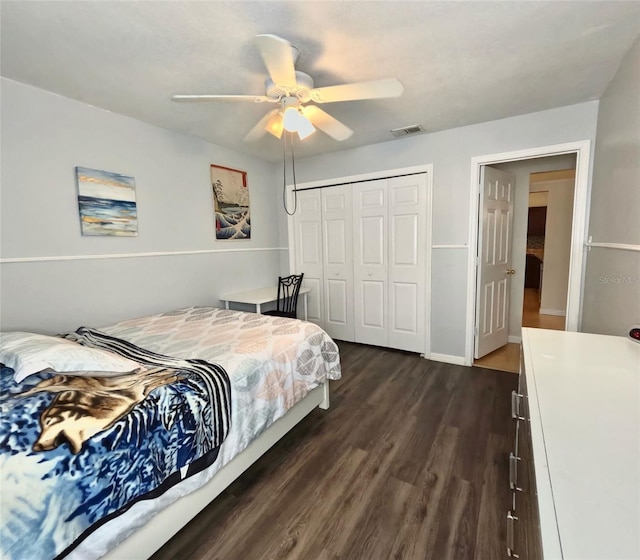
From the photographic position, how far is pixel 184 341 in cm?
196

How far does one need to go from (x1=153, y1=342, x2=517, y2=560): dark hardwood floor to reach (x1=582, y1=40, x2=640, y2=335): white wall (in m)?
1.02

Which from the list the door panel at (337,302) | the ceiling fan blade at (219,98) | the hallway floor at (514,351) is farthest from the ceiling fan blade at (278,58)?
the hallway floor at (514,351)

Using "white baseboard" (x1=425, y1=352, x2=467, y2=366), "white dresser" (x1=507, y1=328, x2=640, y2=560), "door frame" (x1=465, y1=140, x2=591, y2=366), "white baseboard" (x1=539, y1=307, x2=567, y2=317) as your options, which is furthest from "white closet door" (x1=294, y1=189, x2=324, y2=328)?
"white baseboard" (x1=539, y1=307, x2=567, y2=317)

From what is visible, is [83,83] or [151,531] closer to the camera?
[151,531]

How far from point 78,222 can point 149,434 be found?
6.53 ft

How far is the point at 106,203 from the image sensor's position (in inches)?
98.0

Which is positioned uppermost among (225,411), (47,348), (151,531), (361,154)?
(361,154)

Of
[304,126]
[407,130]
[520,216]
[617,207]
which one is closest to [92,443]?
[304,126]

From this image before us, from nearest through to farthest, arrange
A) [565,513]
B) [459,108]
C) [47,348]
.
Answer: [565,513]
[47,348]
[459,108]

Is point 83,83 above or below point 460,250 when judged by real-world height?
above

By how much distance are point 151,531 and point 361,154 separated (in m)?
3.59

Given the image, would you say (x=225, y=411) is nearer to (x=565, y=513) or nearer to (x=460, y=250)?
(x=565, y=513)

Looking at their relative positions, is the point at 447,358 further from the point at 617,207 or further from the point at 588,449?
the point at 588,449

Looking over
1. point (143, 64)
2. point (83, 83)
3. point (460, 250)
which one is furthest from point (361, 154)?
point (83, 83)
